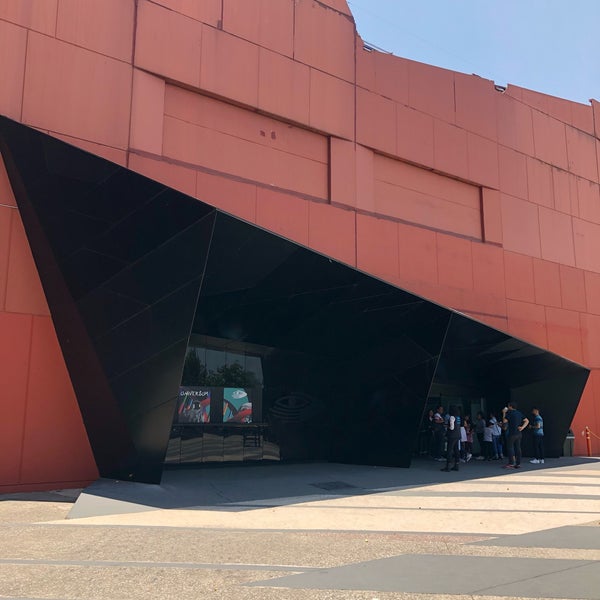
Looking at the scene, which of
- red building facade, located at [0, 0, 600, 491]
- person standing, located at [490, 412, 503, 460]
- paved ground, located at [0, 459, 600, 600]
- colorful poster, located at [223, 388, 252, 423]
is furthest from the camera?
person standing, located at [490, 412, 503, 460]

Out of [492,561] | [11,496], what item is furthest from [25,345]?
[492,561]

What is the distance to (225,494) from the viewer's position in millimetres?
10672

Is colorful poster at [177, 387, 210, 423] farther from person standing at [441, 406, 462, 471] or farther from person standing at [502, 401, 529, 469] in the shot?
person standing at [502, 401, 529, 469]

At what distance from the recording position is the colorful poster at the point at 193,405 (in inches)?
564

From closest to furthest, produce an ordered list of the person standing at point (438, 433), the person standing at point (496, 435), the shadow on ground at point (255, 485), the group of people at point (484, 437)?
the shadow on ground at point (255, 485)
the group of people at point (484, 437)
the person standing at point (438, 433)
the person standing at point (496, 435)

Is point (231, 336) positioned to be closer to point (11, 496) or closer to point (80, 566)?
point (11, 496)

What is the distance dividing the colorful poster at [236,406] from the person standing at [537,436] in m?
8.00

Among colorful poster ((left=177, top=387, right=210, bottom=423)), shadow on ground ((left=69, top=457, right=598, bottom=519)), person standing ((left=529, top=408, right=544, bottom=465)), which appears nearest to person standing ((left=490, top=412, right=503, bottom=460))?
person standing ((left=529, top=408, right=544, bottom=465))

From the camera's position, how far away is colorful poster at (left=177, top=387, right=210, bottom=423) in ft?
47.0

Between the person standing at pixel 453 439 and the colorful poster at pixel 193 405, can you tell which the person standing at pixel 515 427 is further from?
the colorful poster at pixel 193 405

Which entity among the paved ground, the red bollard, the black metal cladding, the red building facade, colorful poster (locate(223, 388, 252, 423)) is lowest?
the paved ground

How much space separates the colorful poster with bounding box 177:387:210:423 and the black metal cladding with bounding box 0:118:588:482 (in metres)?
0.32

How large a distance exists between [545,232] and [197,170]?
14909mm

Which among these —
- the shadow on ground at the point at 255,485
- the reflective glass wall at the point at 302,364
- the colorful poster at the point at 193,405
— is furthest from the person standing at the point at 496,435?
the colorful poster at the point at 193,405
